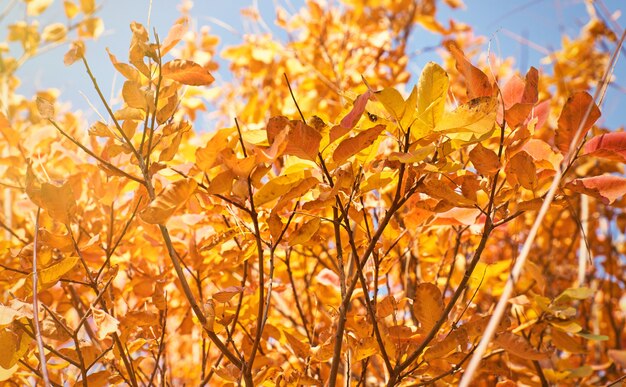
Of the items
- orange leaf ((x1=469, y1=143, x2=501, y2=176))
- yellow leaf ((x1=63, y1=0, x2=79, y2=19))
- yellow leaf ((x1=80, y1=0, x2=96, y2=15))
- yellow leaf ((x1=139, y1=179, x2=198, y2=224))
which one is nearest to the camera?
yellow leaf ((x1=139, y1=179, x2=198, y2=224))

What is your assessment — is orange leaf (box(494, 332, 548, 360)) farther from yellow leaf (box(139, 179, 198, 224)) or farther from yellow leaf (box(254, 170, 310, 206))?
yellow leaf (box(139, 179, 198, 224))

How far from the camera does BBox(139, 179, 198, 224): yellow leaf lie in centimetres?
57

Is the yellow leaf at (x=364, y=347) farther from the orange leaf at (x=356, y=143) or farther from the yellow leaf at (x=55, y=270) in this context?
the yellow leaf at (x=55, y=270)

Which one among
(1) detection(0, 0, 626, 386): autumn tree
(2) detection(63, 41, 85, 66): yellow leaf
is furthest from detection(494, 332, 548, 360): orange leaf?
(2) detection(63, 41, 85, 66): yellow leaf

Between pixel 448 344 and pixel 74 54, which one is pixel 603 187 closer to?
pixel 448 344

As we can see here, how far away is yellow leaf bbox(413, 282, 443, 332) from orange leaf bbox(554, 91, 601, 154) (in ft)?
0.92

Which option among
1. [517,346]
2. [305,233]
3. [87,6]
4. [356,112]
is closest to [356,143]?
[356,112]

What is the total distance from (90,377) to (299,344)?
348mm

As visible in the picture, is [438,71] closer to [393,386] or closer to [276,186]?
[276,186]

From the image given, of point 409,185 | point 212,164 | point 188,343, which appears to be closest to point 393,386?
point 409,185

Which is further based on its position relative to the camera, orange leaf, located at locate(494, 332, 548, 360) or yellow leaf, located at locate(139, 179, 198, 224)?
orange leaf, located at locate(494, 332, 548, 360)

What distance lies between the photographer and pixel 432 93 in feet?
1.97

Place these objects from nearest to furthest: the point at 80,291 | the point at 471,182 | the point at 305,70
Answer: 1. the point at 471,182
2. the point at 80,291
3. the point at 305,70

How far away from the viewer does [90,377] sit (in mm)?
819
